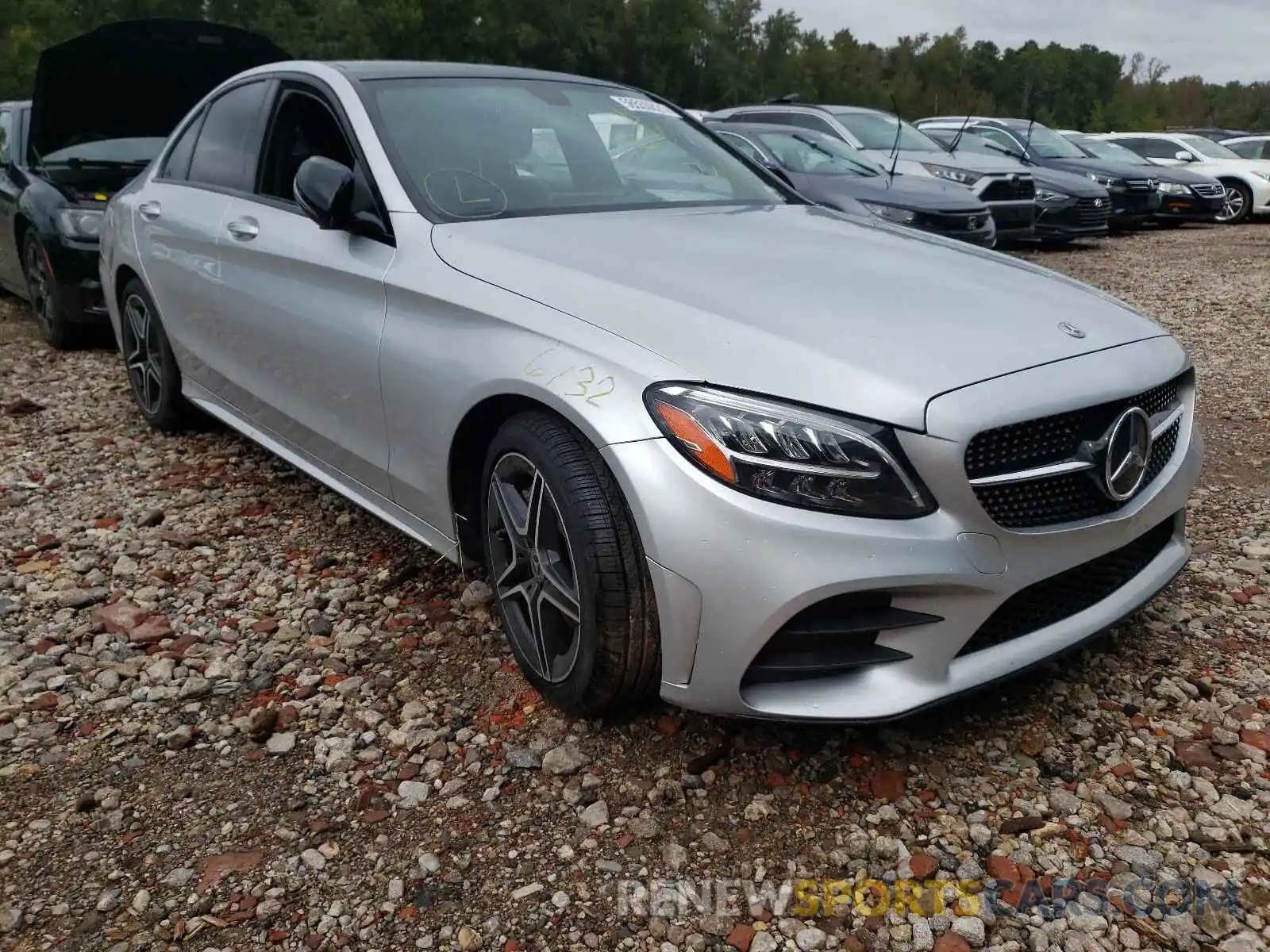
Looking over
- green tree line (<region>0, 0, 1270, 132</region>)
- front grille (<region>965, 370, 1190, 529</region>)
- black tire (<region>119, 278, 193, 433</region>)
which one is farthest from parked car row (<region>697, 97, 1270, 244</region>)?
green tree line (<region>0, 0, 1270, 132</region>)

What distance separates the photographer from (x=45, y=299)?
6.40 meters

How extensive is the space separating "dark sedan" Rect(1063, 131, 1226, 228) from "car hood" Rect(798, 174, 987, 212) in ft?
23.4

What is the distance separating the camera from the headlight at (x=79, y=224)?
5996mm

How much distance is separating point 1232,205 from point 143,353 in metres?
16.2

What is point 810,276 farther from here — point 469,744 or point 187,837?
point 187,837

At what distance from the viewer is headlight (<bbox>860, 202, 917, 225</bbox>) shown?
27.4ft

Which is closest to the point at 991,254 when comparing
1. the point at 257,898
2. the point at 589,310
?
the point at 589,310

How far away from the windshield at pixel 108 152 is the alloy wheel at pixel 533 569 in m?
5.15

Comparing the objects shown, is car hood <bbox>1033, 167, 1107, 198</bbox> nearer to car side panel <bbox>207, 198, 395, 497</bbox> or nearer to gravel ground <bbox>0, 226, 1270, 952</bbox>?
gravel ground <bbox>0, 226, 1270, 952</bbox>

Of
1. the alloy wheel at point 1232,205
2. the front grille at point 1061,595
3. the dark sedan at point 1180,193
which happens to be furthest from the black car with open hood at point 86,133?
the alloy wheel at point 1232,205

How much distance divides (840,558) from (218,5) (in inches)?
1905

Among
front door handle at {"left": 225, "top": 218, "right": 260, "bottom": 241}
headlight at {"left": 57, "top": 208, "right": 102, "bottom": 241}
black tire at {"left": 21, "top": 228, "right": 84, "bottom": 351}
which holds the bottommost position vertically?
black tire at {"left": 21, "top": 228, "right": 84, "bottom": 351}

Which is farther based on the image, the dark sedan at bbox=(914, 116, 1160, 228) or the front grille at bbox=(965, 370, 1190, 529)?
the dark sedan at bbox=(914, 116, 1160, 228)

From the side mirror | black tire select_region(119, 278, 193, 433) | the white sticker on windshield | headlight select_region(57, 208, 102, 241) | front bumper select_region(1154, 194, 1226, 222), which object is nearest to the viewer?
the side mirror
